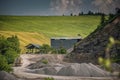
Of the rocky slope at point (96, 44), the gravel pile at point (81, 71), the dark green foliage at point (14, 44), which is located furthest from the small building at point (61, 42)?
the gravel pile at point (81, 71)

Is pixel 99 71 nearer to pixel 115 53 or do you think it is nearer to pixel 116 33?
pixel 115 53

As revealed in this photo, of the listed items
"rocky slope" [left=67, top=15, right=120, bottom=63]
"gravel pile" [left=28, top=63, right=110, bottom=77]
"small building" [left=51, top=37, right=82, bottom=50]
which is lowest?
"gravel pile" [left=28, top=63, right=110, bottom=77]

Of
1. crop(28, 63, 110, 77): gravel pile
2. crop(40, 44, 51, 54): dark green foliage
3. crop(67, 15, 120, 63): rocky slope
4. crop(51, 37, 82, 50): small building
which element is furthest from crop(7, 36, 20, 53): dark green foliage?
crop(28, 63, 110, 77): gravel pile

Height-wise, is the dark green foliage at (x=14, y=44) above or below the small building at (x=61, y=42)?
below

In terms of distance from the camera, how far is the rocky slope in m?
97.9

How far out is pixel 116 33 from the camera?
98.6m

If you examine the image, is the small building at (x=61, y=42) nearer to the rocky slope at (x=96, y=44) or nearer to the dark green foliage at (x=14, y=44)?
the dark green foliage at (x=14, y=44)

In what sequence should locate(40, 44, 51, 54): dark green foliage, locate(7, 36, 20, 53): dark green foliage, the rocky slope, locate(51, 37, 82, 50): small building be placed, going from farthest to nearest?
locate(51, 37, 82, 50): small building → locate(40, 44, 51, 54): dark green foliage → locate(7, 36, 20, 53): dark green foliage → the rocky slope

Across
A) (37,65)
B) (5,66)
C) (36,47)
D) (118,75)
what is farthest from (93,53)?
(118,75)

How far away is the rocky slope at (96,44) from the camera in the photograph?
97875 millimetres

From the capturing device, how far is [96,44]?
101m

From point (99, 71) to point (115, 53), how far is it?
19.7 metres

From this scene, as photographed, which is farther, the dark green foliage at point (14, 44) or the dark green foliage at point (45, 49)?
the dark green foliage at point (45, 49)

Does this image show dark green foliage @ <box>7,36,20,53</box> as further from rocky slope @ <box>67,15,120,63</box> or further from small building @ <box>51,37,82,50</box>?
small building @ <box>51,37,82,50</box>
